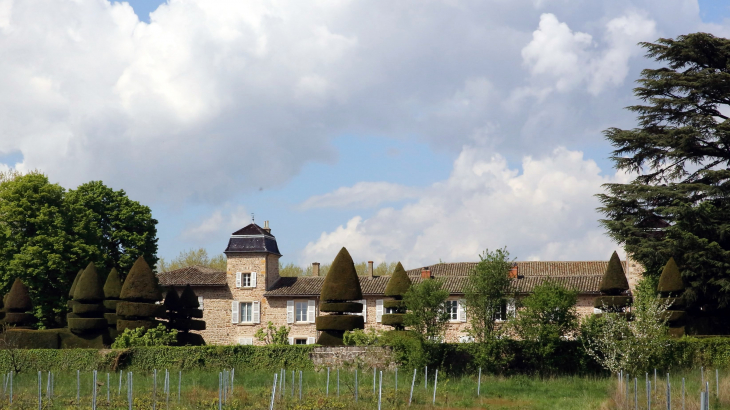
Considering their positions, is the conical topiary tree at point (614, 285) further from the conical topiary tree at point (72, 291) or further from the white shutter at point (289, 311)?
the conical topiary tree at point (72, 291)

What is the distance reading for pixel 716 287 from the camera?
32031mm

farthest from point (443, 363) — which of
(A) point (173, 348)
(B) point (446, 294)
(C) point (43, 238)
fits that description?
(C) point (43, 238)

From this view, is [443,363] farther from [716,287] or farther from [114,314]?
[114,314]

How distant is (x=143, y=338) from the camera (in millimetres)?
33562

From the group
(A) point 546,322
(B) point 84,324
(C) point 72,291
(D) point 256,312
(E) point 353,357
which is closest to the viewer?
(A) point 546,322

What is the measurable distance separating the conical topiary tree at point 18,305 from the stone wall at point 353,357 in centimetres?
1573

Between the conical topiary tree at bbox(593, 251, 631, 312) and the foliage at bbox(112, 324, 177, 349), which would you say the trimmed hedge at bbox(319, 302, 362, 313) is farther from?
the conical topiary tree at bbox(593, 251, 631, 312)

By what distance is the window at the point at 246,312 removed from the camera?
153 feet

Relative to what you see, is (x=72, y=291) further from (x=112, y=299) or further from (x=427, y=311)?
(x=427, y=311)

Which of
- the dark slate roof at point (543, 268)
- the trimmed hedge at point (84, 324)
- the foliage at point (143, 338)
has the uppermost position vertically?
the dark slate roof at point (543, 268)

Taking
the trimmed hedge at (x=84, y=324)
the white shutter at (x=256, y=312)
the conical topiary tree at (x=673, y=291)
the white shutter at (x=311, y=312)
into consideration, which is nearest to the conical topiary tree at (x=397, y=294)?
the conical topiary tree at (x=673, y=291)

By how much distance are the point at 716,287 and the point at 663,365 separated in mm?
5549

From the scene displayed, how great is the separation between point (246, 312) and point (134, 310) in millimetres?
12371

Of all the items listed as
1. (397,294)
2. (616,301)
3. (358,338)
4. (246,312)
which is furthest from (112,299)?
(616,301)
